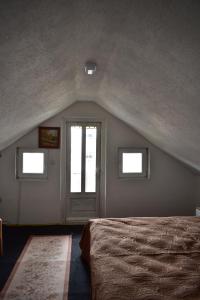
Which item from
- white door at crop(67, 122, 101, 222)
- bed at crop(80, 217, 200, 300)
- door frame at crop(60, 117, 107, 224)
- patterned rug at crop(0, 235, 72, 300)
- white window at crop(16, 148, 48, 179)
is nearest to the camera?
bed at crop(80, 217, 200, 300)

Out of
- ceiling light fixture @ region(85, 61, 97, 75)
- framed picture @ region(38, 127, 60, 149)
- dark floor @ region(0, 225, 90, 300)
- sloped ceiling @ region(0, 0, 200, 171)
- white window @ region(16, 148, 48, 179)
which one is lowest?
dark floor @ region(0, 225, 90, 300)

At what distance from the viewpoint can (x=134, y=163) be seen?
183 inches

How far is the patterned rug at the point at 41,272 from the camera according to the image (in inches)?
89.8

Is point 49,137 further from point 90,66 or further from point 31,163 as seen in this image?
point 90,66

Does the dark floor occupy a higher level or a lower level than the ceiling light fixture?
lower

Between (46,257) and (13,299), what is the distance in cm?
89

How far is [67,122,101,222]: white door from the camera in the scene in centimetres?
457

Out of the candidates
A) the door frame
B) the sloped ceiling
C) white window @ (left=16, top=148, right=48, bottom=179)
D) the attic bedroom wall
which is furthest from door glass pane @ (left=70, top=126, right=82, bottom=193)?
Answer: the sloped ceiling

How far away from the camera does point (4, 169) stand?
4340 millimetres

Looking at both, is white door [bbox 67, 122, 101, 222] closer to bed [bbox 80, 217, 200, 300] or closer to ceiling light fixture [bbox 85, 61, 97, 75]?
bed [bbox 80, 217, 200, 300]

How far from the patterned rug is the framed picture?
5.57ft

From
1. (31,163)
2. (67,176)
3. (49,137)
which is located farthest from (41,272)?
(49,137)

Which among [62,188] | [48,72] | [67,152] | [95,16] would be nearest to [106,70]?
[48,72]

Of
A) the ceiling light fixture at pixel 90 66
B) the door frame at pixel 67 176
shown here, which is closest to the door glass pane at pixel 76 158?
the door frame at pixel 67 176
